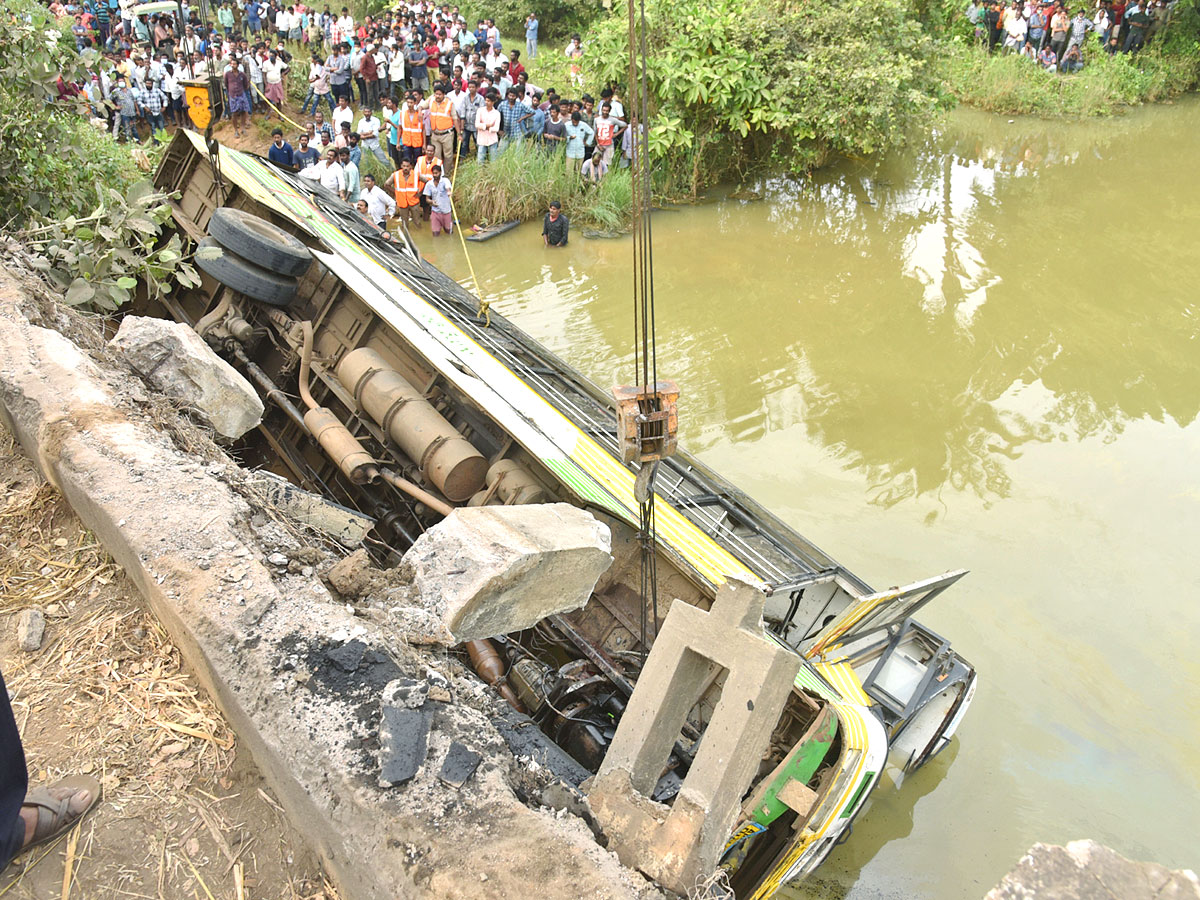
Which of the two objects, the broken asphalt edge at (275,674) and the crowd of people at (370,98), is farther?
the crowd of people at (370,98)

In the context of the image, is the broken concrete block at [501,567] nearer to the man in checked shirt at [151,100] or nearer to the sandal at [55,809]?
the sandal at [55,809]

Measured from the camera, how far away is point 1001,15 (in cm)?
2256

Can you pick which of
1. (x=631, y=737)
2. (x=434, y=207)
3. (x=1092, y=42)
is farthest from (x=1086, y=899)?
(x=1092, y=42)

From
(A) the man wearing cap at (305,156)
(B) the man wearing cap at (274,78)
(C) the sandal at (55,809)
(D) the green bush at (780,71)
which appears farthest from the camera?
(B) the man wearing cap at (274,78)

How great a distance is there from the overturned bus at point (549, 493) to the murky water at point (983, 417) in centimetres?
91

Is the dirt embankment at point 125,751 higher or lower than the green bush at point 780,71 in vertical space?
lower

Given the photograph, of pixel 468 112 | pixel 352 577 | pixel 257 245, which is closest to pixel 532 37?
pixel 468 112

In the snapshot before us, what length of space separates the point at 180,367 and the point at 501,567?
9.11 feet

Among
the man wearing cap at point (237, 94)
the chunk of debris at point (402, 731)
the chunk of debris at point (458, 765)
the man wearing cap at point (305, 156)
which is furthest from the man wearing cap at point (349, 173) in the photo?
the chunk of debris at point (458, 765)

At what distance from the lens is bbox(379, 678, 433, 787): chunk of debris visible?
2787mm

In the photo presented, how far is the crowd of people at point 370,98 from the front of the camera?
14133 mm

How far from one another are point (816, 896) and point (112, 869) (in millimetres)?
4523

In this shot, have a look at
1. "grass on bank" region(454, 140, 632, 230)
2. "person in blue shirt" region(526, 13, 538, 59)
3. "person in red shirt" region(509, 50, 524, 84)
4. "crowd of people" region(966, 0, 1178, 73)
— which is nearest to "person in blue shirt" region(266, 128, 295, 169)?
"grass on bank" region(454, 140, 632, 230)

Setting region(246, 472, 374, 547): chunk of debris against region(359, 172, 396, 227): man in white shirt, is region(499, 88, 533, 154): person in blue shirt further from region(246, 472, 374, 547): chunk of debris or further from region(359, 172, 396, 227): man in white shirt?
region(246, 472, 374, 547): chunk of debris
